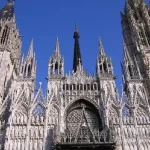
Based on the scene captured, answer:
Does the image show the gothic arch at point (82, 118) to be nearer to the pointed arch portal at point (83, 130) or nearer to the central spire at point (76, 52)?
the pointed arch portal at point (83, 130)

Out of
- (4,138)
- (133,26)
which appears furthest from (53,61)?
(133,26)

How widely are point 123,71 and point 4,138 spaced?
43.0ft

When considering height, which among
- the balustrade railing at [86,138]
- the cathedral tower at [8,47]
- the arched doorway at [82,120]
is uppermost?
the cathedral tower at [8,47]

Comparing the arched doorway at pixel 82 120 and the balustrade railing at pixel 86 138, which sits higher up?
the arched doorway at pixel 82 120

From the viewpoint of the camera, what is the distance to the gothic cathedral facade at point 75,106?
67.8ft

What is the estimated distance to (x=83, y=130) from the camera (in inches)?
829

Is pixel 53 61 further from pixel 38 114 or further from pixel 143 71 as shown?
pixel 143 71

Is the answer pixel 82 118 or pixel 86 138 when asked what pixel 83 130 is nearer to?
pixel 86 138

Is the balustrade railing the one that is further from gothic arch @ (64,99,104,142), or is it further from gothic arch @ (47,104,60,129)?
gothic arch @ (47,104,60,129)

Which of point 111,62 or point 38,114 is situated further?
point 111,62

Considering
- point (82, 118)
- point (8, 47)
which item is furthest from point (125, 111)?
point (8, 47)

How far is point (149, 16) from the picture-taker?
3266 cm

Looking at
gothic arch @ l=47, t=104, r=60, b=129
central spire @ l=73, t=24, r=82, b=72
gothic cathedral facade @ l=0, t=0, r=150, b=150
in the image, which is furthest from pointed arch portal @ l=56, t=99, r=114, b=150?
central spire @ l=73, t=24, r=82, b=72

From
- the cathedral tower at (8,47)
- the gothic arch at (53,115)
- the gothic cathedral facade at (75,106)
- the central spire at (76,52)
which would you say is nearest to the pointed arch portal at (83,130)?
the gothic cathedral facade at (75,106)
